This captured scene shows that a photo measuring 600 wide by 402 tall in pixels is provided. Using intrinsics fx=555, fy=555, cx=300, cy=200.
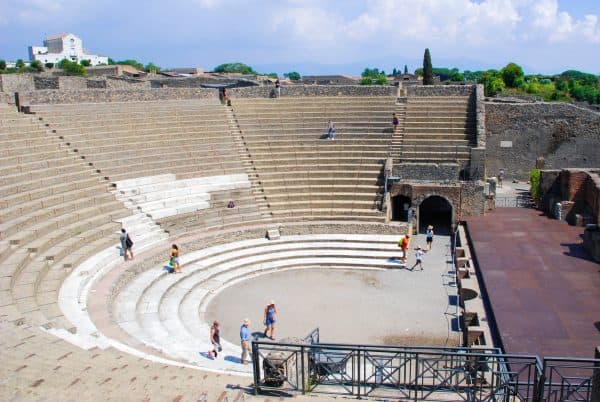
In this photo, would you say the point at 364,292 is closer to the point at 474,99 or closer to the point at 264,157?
the point at 264,157

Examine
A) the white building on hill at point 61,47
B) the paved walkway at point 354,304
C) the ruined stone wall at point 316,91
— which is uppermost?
the white building on hill at point 61,47

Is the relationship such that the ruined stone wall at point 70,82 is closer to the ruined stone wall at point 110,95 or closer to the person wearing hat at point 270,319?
the ruined stone wall at point 110,95

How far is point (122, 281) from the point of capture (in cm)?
1359

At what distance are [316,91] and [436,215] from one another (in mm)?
8743

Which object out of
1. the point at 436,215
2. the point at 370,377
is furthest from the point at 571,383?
the point at 436,215

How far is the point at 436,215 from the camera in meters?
22.6

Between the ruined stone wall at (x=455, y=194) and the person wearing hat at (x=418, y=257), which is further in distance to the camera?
the ruined stone wall at (x=455, y=194)

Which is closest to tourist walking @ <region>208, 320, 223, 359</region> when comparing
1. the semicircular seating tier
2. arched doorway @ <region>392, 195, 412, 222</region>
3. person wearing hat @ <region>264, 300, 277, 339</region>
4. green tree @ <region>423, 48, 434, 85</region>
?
person wearing hat @ <region>264, 300, 277, 339</region>

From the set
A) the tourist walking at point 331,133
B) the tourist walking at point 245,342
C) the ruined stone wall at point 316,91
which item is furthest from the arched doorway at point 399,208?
the tourist walking at point 245,342

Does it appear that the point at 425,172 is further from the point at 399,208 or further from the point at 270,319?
the point at 270,319

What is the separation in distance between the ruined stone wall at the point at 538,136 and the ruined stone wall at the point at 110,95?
542 inches

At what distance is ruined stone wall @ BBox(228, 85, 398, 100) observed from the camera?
2620 centimetres

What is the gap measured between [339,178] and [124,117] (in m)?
8.75

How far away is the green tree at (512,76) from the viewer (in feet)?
228
